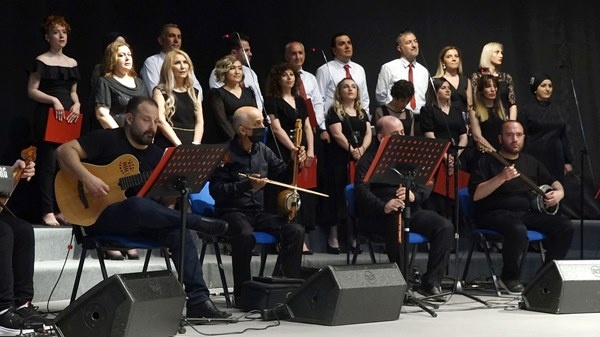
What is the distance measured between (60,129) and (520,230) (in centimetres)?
330

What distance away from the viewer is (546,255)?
26.5 feet

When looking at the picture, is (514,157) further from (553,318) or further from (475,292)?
(553,318)

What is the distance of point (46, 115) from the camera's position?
772cm

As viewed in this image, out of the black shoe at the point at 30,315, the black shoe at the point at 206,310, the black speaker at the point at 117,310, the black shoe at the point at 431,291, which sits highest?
the black speaker at the point at 117,310

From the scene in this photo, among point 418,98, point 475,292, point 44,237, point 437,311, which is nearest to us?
point 437,311

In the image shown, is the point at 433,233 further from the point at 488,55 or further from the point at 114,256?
the point at 488,55

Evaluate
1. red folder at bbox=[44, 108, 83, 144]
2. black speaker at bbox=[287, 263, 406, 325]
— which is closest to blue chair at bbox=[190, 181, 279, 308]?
black speaker at bbox=[287, 263, 406, 325]

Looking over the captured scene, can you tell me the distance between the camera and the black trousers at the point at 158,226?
595 centimetres

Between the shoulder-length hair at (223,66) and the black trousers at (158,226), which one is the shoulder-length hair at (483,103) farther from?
the black trousers at (158,226)

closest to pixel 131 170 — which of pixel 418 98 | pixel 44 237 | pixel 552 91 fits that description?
pixel 44 237

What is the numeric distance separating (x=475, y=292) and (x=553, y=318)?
1.50 m

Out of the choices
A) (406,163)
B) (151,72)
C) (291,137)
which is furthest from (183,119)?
(406,163)

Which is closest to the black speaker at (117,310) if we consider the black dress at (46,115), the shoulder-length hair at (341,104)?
the black dress at (46,115)

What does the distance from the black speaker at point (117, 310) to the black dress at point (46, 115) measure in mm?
2730
